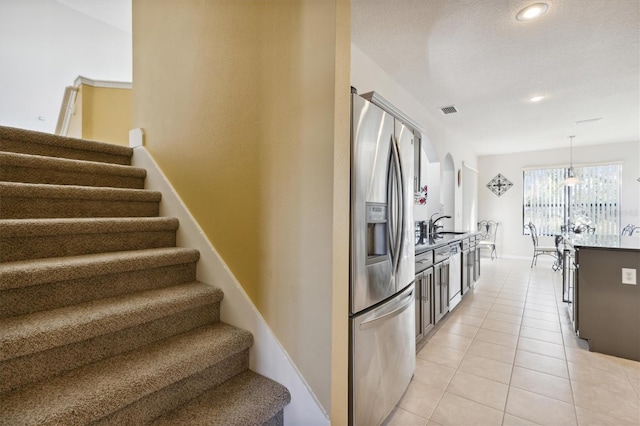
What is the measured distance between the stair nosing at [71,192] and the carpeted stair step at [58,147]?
469mm

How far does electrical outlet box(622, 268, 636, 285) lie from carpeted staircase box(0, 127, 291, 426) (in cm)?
304

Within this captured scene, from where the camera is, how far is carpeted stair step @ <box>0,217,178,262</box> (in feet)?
4.81

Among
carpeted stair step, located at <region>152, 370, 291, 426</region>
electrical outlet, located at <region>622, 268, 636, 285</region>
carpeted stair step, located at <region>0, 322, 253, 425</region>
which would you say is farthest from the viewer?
electrical outlet, located at <region>622, 268, 636, 285</region>

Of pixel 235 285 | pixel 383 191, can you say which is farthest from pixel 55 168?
pixel 383 191

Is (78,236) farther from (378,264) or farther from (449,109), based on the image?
(449,109)

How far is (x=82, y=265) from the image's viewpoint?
1.44 m

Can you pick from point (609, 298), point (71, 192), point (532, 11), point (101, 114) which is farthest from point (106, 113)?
point (609, 298)

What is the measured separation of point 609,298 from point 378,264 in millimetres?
2452

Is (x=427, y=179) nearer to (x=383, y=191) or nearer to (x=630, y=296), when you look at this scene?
(x=630, y=296)

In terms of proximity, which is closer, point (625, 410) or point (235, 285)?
point (235, 285)

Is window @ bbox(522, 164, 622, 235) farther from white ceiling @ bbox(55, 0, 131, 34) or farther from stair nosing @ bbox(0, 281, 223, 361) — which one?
white ceiling @ bbox(55, 0, 131, 34)

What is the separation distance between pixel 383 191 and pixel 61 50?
5.94 meters

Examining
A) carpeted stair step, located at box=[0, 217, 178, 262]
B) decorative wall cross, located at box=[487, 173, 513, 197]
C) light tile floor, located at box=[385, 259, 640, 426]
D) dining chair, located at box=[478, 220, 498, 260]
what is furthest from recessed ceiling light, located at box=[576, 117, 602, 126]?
carpeted stair step, located at box=[0, 217, 178, 262]

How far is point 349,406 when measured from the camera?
146 cm
